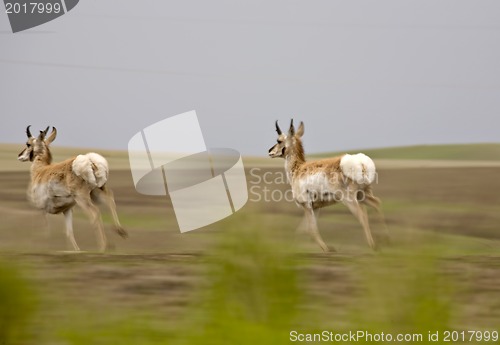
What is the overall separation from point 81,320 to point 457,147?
6514cm

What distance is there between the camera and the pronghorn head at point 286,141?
2166cm

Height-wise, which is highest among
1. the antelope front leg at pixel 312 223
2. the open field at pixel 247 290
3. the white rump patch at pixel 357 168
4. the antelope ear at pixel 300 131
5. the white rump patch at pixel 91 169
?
the open field at pixel 247 290

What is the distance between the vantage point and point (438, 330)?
376 inches

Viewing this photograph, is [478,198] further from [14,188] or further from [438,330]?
[438,330]

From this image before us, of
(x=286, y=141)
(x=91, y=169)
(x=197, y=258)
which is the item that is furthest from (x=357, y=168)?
(x=91, y=169)

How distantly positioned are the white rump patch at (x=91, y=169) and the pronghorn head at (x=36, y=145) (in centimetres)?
140

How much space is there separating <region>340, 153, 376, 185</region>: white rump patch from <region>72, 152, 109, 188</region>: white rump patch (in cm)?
405

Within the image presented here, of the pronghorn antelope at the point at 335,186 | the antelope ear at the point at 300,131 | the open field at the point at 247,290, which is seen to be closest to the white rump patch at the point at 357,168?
the pronghorn antelope at the point at 335,186

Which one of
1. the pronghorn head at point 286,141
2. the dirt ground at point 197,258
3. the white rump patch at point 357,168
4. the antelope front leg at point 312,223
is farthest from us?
the pronghorn head at point 286,141

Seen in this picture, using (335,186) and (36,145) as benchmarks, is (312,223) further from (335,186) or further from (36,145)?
(36,145)

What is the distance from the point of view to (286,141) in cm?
→ 2170

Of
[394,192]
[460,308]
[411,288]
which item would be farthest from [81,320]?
[394,192]

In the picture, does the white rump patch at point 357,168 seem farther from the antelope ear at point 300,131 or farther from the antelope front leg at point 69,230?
the antelope front leg at point 69,230

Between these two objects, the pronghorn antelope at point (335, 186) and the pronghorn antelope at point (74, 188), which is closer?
the pronghorn antelope at point (335, 186)
